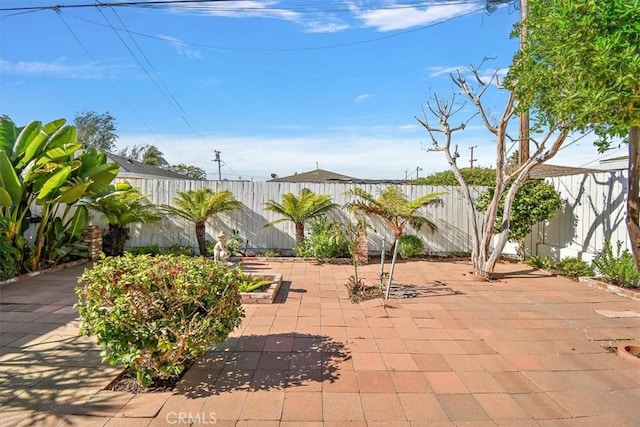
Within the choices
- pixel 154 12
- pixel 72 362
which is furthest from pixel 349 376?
pixel 154 12

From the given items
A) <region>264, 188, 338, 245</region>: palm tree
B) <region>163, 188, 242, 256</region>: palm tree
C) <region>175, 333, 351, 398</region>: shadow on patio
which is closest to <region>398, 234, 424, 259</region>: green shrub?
<region>264, 188, 338, 245</region>: palm tree

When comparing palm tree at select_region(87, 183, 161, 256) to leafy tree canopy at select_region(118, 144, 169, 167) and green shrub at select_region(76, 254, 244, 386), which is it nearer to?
green shrub at select_region(76, 254, 244, 386)

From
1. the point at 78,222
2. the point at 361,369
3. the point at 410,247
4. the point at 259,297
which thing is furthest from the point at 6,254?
the point at 410,247

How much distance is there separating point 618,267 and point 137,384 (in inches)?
301

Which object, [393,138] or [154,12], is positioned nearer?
[154,12]

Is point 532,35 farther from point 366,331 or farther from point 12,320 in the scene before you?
point 12,320

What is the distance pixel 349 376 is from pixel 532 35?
420cm

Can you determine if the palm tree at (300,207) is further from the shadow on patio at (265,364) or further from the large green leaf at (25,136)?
the shadow on patio at (265,364)

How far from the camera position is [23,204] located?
702 centimetres

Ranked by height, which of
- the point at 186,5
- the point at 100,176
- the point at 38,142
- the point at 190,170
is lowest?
the point at 100,176

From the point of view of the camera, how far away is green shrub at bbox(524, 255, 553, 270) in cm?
828

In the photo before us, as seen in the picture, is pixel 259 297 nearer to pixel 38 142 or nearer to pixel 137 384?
pixel 137 384

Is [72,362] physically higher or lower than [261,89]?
lower

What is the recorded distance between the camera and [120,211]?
29.7 feet
